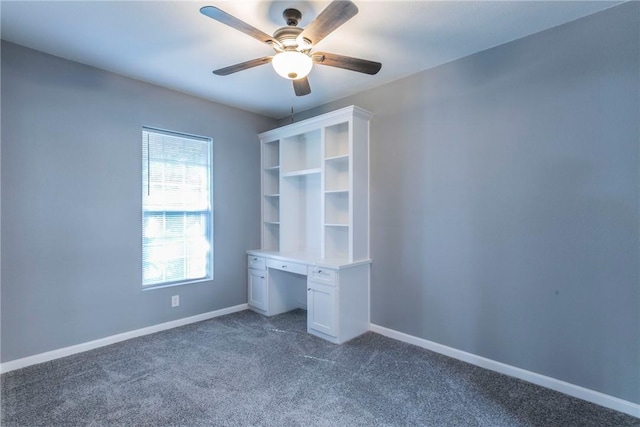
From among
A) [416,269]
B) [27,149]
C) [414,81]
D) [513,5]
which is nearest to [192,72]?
[27,149]

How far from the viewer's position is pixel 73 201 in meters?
2.74

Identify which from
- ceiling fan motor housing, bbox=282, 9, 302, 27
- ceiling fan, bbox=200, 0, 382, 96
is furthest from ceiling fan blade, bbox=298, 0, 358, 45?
ceiling fan motor housing, bbox=282, 9, 302, 27

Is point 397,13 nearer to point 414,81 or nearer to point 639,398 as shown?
point 414,81

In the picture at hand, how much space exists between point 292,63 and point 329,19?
37 cm

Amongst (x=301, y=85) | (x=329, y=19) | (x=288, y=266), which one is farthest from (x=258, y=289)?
(x=329, y=19)

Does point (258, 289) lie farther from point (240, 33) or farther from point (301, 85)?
point (240, 33)

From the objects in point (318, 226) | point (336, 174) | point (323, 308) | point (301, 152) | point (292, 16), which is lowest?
point (323, 308)

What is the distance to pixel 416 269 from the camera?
2.98m

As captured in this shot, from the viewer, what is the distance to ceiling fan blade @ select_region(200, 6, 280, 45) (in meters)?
1.53

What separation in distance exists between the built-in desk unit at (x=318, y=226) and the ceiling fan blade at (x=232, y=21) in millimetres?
1417

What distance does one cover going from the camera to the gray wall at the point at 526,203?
1.99m

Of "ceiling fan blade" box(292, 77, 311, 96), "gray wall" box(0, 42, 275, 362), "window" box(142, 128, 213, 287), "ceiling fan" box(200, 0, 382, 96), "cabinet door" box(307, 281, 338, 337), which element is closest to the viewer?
"ceiling fan" box(200, 0, 382, 96)

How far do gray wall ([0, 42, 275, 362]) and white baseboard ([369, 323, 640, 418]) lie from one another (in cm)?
251

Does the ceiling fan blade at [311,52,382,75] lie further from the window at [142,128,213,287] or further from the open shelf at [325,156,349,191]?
the window at [142,128,213,287]
